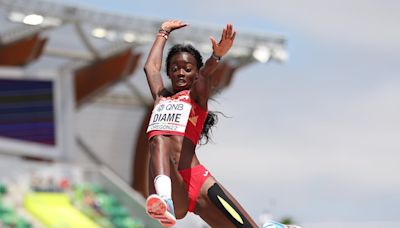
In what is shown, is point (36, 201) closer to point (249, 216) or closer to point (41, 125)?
point (41, 125)

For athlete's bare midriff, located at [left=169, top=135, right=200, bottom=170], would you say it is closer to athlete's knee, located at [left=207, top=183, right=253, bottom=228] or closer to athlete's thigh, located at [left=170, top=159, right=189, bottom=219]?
athlete's thigh, located at [left=170, top=159, right=189, bottom=219]

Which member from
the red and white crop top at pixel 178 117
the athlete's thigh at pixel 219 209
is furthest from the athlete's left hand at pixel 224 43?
the athlete's thigh at pixel 219 209

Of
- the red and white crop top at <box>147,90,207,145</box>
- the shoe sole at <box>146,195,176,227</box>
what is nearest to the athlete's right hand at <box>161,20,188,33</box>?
the red and white crop top at <box>147,90,207,145</box>

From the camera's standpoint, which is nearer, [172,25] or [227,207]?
[227,207]

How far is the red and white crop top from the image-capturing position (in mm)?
7246

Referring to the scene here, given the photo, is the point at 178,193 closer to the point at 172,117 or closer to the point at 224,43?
the point at 172,117

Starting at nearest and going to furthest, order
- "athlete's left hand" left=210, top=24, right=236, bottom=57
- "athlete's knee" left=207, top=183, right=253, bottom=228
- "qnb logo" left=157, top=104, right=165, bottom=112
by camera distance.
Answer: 1. "athlete's left hand" left=210, top=24, right=236, bottom=57
2. "athlete's knee" left=207, top=183, right=253, bottom=228
3. "qnb logo" left=157, top=104, right=165, bottom=112

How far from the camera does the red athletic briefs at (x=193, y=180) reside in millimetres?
7230

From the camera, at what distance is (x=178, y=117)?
23.7 ft

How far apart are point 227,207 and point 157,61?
1311mm

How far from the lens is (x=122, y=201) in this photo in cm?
3169

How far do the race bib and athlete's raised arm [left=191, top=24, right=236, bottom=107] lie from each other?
0.12 meters

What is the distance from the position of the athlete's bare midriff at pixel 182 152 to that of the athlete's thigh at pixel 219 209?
197mm

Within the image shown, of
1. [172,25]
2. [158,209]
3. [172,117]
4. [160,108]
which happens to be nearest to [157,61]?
[172,25]
